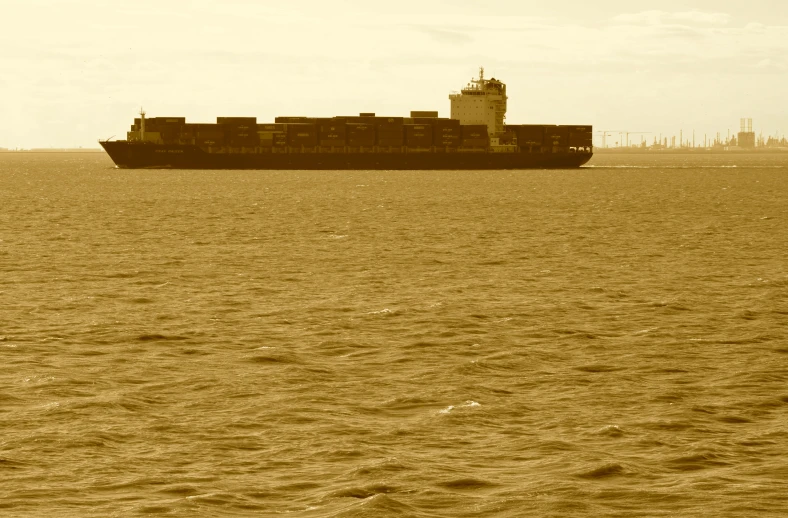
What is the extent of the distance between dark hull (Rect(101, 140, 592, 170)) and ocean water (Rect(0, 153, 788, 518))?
99.1 meters

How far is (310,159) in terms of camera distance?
149875 millimetres

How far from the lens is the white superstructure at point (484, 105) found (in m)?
152

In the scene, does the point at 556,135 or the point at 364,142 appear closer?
the point at 364,142

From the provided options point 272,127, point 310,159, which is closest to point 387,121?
point 310,159

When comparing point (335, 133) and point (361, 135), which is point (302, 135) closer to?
point (335, 133)

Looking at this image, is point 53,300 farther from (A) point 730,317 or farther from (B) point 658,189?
(B) point 658,189

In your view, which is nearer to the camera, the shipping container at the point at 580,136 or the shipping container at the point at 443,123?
Result: the shipping container at the point at 443,123

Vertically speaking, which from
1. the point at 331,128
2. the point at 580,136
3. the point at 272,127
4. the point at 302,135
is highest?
the point at 272,127

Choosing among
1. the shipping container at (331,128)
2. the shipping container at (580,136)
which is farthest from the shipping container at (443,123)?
the shipping container at (580,136)

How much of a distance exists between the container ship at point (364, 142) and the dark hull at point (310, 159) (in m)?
0.13

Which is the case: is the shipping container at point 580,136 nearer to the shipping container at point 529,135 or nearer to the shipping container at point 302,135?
the shipping container at point 529,135

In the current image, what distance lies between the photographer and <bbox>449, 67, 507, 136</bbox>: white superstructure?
500 feet

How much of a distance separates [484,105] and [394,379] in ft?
441

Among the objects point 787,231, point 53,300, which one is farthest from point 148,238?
point 787,231
